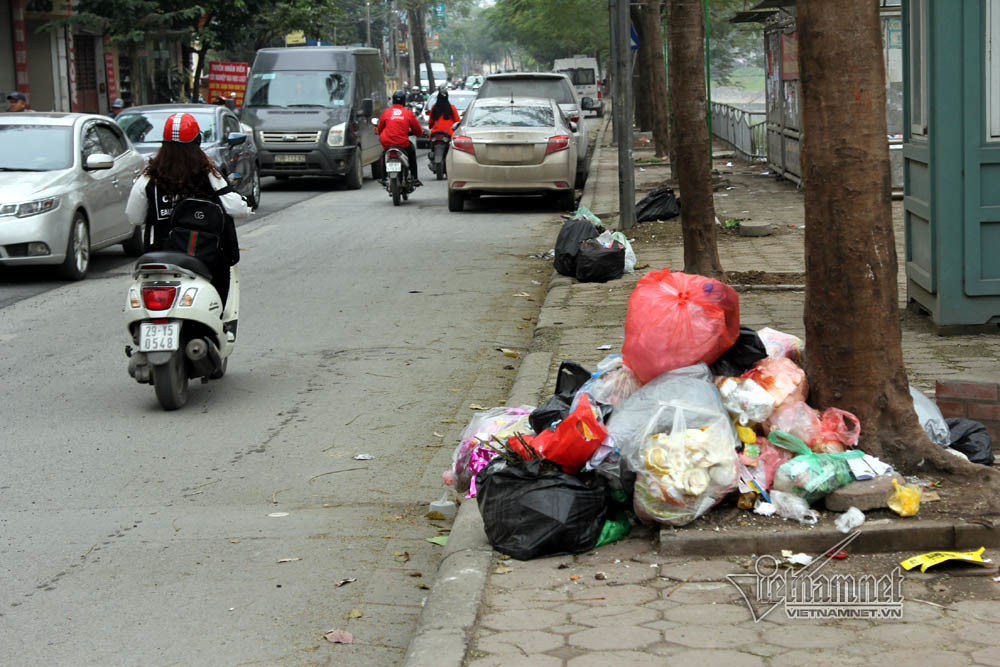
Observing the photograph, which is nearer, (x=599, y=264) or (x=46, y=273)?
→ (x=599, y=264)

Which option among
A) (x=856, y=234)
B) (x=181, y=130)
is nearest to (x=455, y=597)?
(x=856, y=234)

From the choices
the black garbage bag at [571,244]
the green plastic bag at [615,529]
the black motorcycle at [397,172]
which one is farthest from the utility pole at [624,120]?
the green plastic bag at [615,529]

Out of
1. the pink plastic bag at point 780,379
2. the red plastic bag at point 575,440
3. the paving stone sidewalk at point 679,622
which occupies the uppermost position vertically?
the pink plastic bag at point 780,379

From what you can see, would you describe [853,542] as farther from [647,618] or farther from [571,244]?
[571,244]

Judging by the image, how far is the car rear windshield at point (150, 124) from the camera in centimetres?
1814

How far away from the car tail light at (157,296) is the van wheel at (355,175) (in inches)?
653

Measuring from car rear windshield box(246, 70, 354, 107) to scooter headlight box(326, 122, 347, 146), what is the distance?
39.6 inches

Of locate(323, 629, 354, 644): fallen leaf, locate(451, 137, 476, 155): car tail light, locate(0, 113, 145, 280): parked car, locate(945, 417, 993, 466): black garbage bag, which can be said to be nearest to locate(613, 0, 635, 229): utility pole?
locate(451, 137, 476, 155): car tail light

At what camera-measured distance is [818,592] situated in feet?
13.9

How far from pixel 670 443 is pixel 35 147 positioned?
1033 cm

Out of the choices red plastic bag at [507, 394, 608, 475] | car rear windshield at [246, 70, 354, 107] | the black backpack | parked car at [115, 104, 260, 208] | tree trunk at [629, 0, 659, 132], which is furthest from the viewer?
tree trunk at [629, 0, 659, 132]

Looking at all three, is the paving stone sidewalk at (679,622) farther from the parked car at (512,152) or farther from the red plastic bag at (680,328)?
the parked car at (512,152)

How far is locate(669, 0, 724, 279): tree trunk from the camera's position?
11.2m

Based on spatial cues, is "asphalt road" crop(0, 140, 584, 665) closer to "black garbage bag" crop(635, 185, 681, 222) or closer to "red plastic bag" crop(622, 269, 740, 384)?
"red plastic bag" crop(622, 269, 740, 384)
